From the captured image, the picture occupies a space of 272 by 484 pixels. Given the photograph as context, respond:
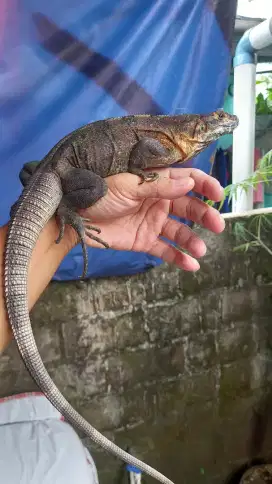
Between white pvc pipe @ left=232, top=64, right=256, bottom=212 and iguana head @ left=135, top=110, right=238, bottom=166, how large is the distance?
96 cm

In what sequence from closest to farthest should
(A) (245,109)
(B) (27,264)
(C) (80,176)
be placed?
(B) (27,264) < (C) (80,176) < (A) (245,109)

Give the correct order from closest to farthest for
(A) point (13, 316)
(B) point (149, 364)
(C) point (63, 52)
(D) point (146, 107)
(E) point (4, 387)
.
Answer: (A) point (13, 316) → (C) point (63, 52) → (D) point (146, 107) → (E) point (4, 387) → (B) point (149, 364)

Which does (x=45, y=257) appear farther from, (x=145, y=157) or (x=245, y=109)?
(x=245, y=109)

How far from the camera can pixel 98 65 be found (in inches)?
58.0

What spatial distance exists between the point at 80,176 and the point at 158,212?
42 centimetres

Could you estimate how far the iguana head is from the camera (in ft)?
3.99

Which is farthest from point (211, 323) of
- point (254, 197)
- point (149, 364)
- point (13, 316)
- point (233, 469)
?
point (13, 316)

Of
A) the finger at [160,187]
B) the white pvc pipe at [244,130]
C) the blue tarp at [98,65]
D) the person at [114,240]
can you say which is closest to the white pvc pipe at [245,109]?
the white pvc pipe at [244,130]

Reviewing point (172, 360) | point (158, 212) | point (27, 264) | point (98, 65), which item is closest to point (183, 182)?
point (158, 212)

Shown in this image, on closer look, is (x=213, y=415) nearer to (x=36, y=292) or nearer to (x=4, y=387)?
(x=4, y=387)

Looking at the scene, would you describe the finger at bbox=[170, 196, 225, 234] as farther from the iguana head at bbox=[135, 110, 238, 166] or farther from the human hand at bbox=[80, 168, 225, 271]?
the iguana head at bbox=[135, 110, 238, 166]

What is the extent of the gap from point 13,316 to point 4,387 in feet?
3.49

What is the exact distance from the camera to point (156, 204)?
1.44 metres

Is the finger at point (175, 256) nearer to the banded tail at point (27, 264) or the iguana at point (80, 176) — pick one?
the iguana at point (80, 176)
